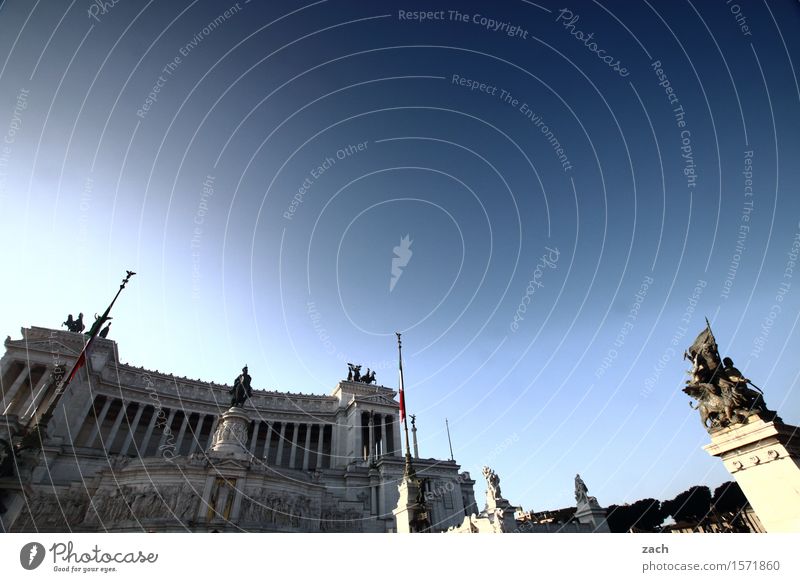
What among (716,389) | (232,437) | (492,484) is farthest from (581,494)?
(232,437)

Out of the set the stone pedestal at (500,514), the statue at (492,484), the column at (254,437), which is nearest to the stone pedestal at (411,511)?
the stone pedestal at (500,514)

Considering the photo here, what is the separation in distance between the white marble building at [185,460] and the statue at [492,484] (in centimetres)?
1320

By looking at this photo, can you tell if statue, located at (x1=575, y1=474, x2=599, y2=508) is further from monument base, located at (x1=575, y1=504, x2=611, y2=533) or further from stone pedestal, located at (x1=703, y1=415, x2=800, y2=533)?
stone pedestal, located at (x1=703, y1=415, x2=800, y2=533)

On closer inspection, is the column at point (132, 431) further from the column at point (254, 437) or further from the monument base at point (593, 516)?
the monument base at point (593, 516)

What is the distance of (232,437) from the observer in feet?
81.4

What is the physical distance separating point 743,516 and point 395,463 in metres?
26.2

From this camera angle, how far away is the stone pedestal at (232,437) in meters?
23.6

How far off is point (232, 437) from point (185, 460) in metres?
2.91

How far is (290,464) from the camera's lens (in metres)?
43.9

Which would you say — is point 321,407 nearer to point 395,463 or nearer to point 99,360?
point 395,463

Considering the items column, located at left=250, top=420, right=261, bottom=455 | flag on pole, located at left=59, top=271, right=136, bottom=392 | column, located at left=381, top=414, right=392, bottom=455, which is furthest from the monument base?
column, located at left=250, top=420, right=261, bottom=455
